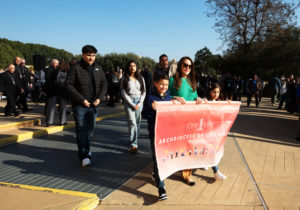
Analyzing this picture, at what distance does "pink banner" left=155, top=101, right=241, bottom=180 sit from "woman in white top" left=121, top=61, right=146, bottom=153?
1838 mm

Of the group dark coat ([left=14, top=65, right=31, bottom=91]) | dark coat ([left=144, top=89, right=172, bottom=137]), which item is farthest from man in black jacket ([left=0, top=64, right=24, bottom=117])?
dark coat ([left=144, top=89, right=172, bottom=137])

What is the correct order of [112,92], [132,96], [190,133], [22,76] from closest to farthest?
[190,133] < [132,96] < [22,76] < [112,92]

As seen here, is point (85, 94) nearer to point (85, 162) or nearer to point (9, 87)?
point (85, 162)

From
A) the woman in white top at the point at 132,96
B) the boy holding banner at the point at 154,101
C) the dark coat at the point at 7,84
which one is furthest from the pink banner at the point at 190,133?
the dark coat at the point at 7,84

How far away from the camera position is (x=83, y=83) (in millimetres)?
4457

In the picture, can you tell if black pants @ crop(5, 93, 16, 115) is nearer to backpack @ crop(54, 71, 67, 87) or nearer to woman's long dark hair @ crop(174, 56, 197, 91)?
backpack @ crop(54, 71, 67, 87)

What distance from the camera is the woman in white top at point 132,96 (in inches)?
206

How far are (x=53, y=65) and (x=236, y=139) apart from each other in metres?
5.53

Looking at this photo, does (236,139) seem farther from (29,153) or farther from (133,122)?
(29,153)

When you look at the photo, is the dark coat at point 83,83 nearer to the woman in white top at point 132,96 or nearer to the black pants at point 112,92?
the woman in white top at point 132,96

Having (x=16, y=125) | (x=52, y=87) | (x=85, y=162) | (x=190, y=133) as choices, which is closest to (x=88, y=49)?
(x=85, y=162)

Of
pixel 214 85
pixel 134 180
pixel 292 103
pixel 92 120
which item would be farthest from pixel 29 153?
pixel 292 103

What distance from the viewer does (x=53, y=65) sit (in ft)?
24.9

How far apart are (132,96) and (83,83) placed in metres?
1.15
